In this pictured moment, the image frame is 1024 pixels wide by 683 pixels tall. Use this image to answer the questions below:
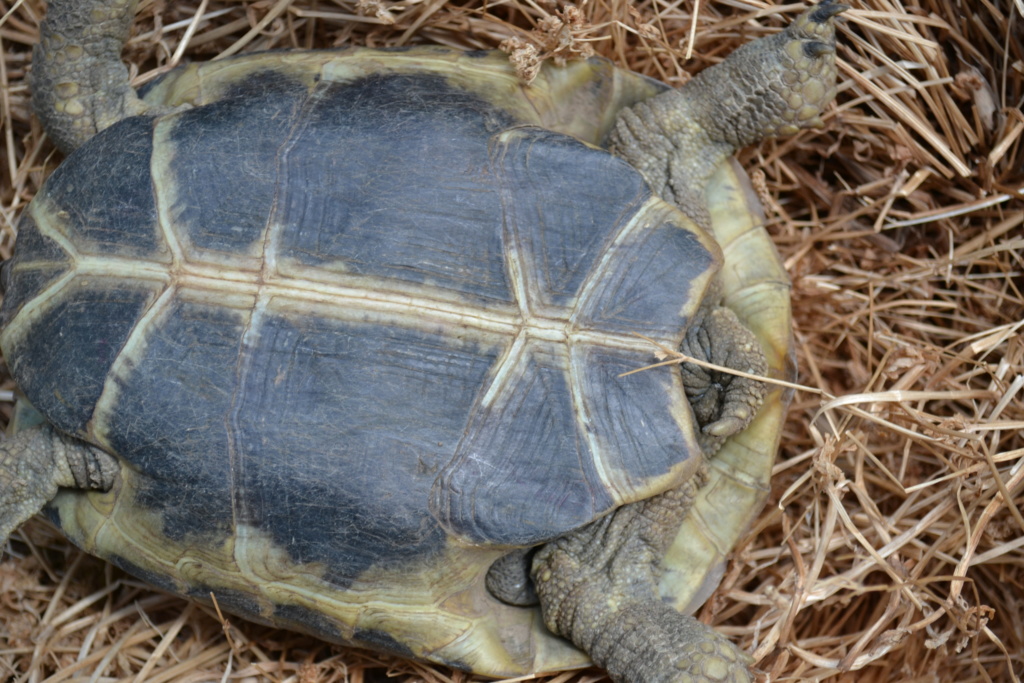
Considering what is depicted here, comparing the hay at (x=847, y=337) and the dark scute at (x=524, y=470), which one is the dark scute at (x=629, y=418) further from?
the hay at (x=847, y=337)

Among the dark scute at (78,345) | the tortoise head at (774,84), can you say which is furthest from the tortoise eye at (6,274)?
the tortoise head at (774,84)

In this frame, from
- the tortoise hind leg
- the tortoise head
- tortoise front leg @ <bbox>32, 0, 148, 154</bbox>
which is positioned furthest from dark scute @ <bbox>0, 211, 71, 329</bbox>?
the tortoise head

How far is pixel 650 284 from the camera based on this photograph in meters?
2.75

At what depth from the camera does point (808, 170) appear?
150 inches

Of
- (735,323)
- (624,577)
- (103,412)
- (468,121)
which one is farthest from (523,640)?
(468,121)

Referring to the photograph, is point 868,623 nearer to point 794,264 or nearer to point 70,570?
point 794,264

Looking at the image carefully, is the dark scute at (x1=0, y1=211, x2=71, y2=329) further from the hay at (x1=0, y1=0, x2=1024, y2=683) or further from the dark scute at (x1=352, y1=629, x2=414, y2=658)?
the dark scute at (x1=352, y1=629, x2=414, y2=658)

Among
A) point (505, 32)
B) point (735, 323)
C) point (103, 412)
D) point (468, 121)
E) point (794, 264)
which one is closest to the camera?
point (103, 412)

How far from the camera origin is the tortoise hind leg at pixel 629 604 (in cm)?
285

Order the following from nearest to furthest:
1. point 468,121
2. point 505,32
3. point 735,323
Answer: point 468,121, point 735,323, point 505,32

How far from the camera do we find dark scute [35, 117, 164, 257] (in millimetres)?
2684

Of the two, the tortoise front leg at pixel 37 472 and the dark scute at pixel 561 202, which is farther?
the tortoise front leg at pixel 37 472

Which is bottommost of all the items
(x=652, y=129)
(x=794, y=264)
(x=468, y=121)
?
(x=794, y=264)

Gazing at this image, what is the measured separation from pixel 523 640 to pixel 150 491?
1376 mm
